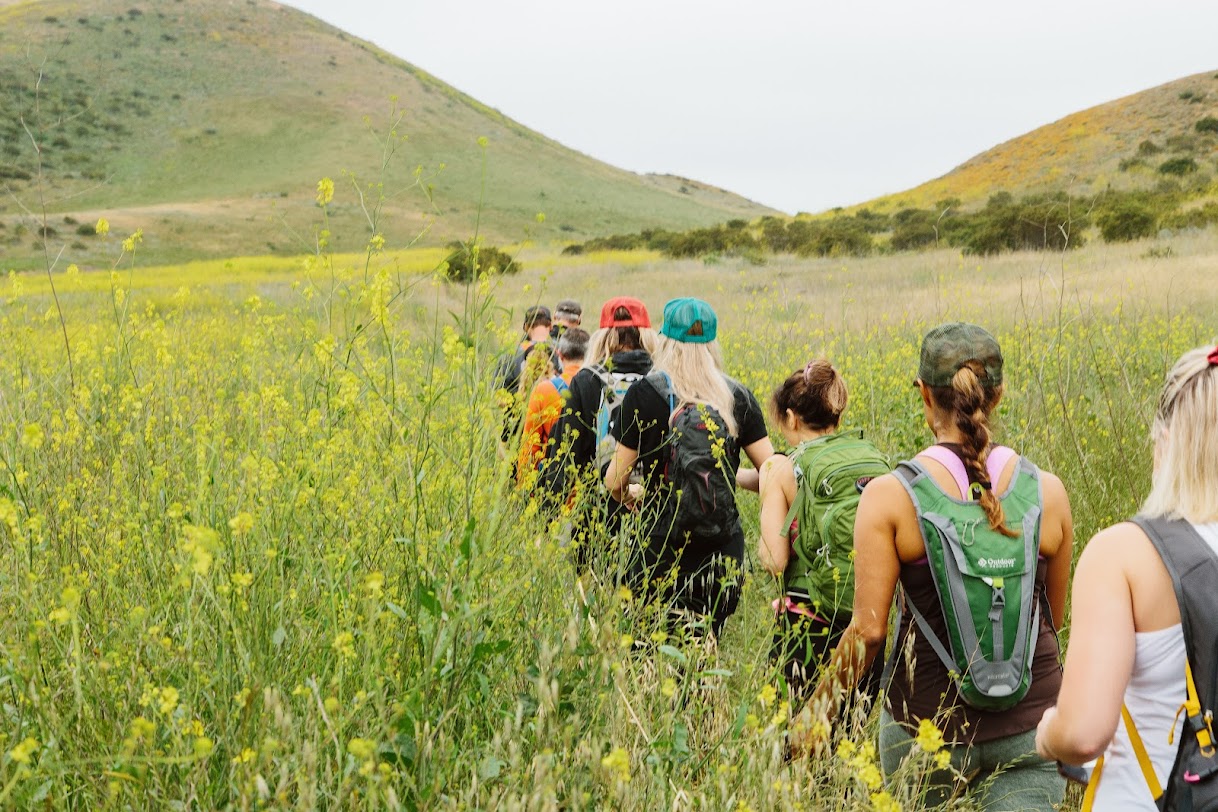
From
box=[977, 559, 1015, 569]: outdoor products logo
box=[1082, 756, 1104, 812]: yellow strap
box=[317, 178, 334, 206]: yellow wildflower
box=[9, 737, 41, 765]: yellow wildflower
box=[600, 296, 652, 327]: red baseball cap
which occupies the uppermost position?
box=[317, 178, 334, 206]: yellow wildflower

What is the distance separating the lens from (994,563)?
2.31 meters

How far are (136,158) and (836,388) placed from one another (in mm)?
67447

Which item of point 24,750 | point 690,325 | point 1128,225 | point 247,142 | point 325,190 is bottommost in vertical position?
point 24,750

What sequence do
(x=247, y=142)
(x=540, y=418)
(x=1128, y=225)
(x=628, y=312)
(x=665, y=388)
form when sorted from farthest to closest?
(x=247, y=142)
(x=1128, y=225)
(x=628, y=312)
(x=540, y=418)
(x=665, y=388)

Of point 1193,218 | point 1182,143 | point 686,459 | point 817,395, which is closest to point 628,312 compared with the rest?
point 686,459

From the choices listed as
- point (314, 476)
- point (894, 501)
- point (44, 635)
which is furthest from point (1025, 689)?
point (44, 635)

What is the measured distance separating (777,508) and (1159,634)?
1568 millimetres

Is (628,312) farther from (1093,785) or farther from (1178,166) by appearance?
(1178,166)

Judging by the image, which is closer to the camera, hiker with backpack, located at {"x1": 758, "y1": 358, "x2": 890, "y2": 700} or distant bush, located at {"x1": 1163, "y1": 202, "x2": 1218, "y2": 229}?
hiker with backpack, located at {"x1": 758, "y1": 358, "x2": 890, "y2": 700}

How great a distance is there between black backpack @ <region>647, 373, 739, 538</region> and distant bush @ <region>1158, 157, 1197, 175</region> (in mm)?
31390

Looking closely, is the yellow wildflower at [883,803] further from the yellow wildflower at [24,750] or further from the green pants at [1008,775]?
the yellow wildflower at [24,750]

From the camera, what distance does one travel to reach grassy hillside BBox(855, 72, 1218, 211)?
30.6 meters

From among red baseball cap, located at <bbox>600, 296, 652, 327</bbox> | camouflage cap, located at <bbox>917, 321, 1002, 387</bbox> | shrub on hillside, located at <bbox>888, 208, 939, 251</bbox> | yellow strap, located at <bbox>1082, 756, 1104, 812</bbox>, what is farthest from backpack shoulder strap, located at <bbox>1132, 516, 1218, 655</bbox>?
shrub on hillside, located at <bbox>888, 208, 939, 251</bbox>

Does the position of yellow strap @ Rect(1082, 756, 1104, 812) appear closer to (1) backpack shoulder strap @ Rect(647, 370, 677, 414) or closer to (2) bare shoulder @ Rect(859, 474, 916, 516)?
(2) bare shoulder @ Rect(859, 474, 916, 516)
